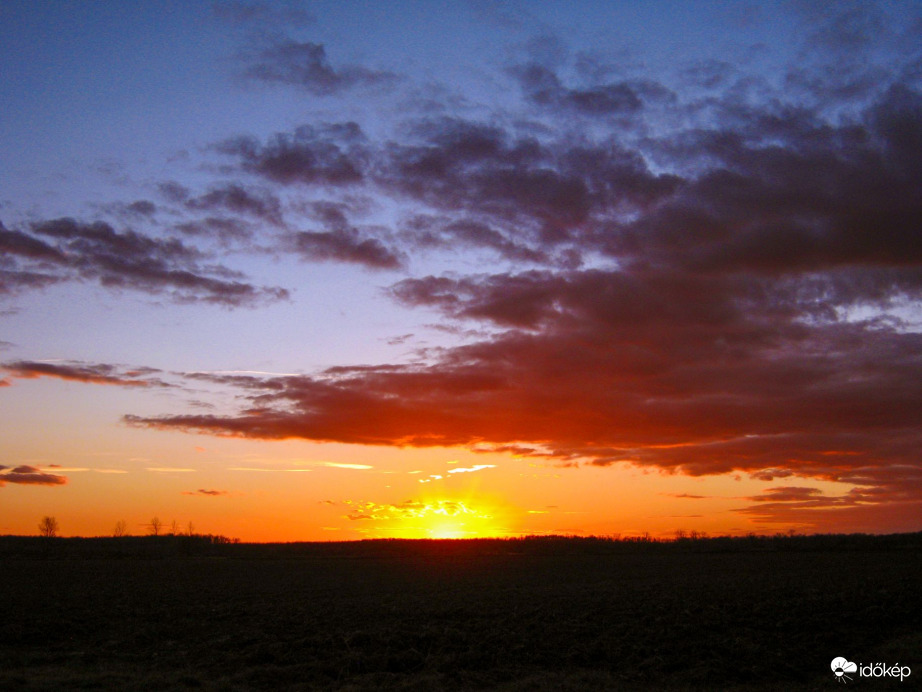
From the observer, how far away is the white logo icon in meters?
17.2

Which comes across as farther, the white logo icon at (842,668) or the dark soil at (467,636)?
the dark soil at (467,636)

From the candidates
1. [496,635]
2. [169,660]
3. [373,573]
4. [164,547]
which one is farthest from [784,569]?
[164,547]

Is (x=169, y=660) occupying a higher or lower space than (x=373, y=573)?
higher

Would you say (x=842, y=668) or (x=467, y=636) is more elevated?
(x=842, y=668)

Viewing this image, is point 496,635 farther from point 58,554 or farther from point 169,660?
point 58,554

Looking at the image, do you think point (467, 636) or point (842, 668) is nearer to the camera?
point (842, 668)

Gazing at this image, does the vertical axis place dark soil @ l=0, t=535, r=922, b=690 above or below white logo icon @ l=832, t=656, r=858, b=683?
below

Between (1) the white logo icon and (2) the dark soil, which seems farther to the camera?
(2) the dark soil

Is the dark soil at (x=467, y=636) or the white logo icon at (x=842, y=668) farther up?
the white logo icon at (x=842, y=668)

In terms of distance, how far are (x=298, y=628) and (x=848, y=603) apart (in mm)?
21076

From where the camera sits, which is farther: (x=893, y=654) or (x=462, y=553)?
(x=462, y=553)

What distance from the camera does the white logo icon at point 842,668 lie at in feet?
56.3

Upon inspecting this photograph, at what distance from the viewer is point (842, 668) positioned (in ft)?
59.2

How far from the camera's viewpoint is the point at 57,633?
23781 mm
